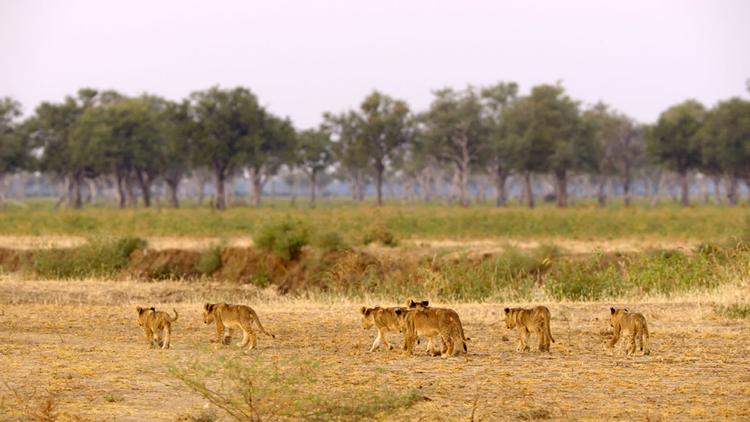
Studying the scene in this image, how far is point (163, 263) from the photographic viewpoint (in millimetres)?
31219

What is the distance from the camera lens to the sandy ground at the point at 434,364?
1023 centimetres

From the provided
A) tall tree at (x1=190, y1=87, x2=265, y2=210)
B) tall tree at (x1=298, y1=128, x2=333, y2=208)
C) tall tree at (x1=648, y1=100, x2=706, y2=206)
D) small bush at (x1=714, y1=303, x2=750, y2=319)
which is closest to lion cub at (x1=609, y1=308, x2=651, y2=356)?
small bush at (x1=714, y1=303, x2=750, y2=319)

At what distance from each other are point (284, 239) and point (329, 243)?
1284mm

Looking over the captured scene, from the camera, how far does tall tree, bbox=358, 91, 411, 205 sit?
335 feet

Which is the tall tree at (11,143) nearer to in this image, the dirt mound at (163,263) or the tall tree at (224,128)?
the tall tree at (224,128)

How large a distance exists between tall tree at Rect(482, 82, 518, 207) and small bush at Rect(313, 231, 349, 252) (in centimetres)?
6826

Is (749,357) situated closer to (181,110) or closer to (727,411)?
(727,411)

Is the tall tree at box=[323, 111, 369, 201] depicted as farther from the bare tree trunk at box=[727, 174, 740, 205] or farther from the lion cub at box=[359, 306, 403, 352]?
the lion cub at box=[359, 306, 403, 352]

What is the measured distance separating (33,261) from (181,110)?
60.9 meters

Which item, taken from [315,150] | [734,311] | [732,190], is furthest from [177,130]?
[734,311]

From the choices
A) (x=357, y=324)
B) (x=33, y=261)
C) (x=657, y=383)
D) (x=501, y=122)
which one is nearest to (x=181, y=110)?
(x=501, y=122)

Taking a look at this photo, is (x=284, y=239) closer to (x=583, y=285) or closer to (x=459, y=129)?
(x=583, y=285)

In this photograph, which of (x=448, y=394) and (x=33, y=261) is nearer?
(x=448, y=394)

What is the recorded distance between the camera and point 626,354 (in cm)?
1352
